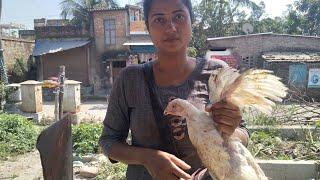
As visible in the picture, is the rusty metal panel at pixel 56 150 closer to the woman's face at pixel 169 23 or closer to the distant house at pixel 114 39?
the woman's face at pixel 169 23

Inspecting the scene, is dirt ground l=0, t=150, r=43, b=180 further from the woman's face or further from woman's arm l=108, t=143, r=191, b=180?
the woman's face

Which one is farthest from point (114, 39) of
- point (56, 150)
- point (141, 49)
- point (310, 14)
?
point (56, 150)

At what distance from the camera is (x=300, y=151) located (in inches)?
267

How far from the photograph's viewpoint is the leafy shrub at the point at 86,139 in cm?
830

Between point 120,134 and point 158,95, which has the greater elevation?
point 158,95

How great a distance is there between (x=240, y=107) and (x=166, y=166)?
0.35 meters

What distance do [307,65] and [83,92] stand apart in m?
12.0

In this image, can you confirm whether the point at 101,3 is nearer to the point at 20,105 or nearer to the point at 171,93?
the point at 20,105

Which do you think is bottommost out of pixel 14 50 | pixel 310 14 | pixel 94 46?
pixel 14 50

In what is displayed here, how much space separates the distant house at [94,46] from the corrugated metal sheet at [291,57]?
7.41m

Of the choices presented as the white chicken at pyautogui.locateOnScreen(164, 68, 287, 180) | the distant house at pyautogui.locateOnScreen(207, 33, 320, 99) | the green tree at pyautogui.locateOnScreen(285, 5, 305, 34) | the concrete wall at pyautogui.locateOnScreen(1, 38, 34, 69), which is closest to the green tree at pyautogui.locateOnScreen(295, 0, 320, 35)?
the green tree at pyautogui.locateOnScreen(285, 5, 305, 34)

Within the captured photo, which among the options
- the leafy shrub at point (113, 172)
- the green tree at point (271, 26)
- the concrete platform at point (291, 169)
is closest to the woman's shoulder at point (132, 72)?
the concrete platform at point (291, 169)

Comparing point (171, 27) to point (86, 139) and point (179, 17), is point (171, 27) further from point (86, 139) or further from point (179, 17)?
point (86, 139)

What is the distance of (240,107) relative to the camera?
1438 mm
